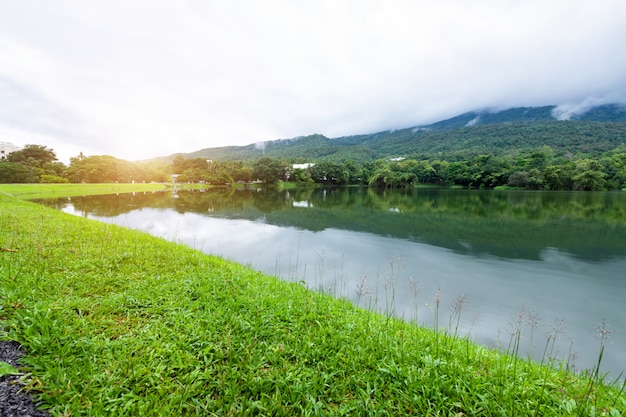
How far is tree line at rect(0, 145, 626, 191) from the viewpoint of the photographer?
2184 inches

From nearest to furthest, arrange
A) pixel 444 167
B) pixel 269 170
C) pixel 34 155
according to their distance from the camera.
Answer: pixel 34 155
pixel 269 170
pixel 444 167

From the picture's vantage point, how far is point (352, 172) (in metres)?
92.6

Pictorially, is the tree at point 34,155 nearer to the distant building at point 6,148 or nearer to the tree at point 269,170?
the tree at point 269,170

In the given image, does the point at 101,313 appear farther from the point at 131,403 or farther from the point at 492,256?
the point at 492,256

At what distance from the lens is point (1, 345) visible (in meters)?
2.55

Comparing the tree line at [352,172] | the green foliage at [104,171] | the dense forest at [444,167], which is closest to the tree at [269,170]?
the tree line at [352,172]

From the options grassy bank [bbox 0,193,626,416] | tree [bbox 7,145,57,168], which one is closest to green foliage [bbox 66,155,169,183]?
tree [bbox 7,145,57,168]

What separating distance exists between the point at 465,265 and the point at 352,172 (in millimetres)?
84380

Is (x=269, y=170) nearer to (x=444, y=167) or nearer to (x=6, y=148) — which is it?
(x=444, y=167)

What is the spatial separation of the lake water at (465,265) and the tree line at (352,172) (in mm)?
49046

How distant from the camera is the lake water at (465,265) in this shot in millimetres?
5605

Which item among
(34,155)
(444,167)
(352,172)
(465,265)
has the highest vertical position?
(34,155)

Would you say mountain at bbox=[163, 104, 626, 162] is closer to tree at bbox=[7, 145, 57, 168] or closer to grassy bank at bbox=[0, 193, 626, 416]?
tree at bbox=[7, 145, 57, 168]

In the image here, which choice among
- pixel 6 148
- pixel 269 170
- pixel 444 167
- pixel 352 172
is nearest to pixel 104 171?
pixel 269 170
